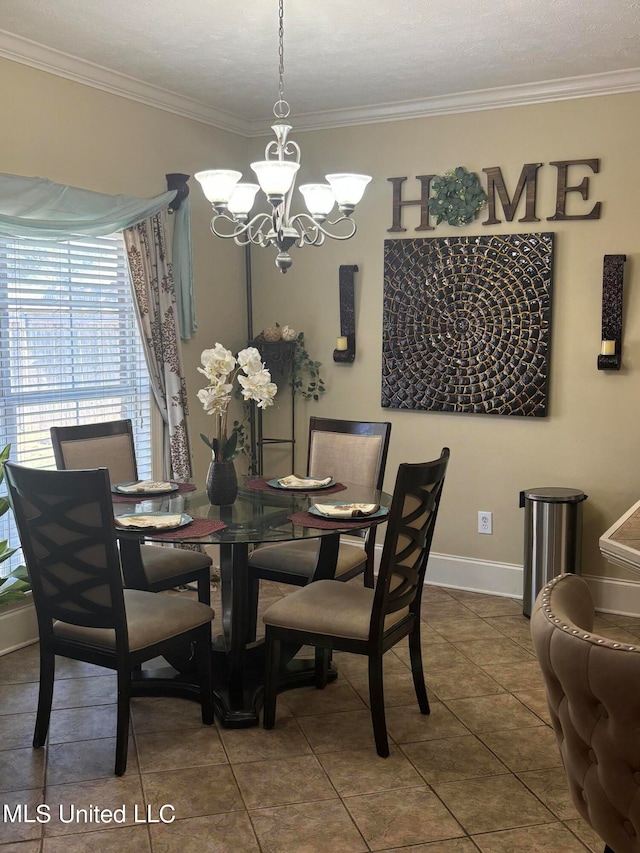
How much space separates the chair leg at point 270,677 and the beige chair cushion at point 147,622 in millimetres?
243

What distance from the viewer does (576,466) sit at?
4.44 meters

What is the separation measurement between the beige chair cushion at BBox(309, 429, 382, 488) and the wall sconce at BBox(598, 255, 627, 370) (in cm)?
128

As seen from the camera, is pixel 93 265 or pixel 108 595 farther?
pixel 93 265

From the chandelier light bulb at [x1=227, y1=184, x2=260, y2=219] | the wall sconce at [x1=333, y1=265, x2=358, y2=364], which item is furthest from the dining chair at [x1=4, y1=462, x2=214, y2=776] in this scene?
the wall sconce at [x1=333, y1=265, x2=358, y2=364]

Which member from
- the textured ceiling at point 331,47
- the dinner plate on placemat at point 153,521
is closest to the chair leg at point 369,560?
the dinner plate on placemat at point 153,521

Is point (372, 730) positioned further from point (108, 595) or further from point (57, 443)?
point (57, 443)

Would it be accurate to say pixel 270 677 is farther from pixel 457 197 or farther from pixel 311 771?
pixel 457 197

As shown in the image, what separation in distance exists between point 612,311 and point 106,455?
2.59 m

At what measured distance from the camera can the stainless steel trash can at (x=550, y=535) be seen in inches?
167

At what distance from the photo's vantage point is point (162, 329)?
4504mm

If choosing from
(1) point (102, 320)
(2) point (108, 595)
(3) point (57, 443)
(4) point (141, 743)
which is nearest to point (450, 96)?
(1) point (102, 320)

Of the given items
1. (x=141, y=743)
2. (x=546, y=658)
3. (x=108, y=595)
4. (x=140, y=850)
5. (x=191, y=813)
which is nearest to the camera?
(x=546, y=658)

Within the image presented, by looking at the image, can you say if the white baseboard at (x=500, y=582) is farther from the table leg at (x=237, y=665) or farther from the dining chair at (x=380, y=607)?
the dining chair at (x=380, y=607)

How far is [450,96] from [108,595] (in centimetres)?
323
